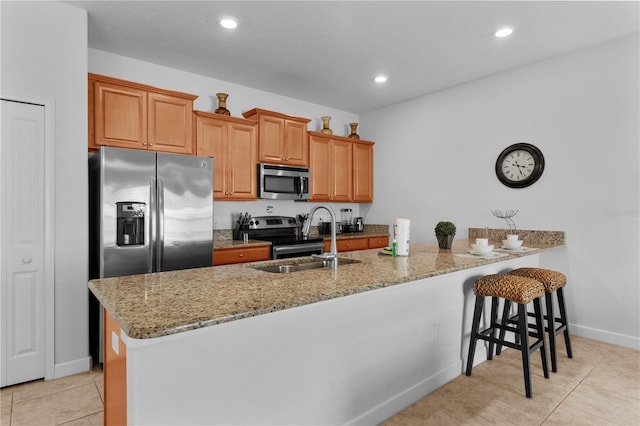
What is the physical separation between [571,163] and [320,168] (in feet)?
9.16

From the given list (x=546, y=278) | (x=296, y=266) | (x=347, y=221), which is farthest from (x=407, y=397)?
(x=347, y=221)

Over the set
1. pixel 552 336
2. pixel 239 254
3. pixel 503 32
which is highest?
pixel 503 32

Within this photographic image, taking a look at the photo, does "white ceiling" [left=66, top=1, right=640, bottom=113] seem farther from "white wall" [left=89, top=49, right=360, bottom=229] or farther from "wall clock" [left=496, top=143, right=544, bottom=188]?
"wall clock" [left=496, top=143, right=544, bottom=188]

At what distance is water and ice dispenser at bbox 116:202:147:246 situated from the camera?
9.34 ft

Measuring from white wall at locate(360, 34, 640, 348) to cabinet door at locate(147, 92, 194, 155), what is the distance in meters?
3.01

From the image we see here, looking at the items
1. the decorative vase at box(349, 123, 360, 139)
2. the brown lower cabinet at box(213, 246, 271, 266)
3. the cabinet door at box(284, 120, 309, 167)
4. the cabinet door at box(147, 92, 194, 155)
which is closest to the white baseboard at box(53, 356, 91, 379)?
the brown lower cabinet at box(213, 246, 271, 266)

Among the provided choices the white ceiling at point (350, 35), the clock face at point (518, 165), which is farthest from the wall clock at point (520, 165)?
the white ceiling at point (350, 35)

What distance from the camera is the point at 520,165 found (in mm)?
3889

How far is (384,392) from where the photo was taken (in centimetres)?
205

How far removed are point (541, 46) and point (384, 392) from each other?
3385 mm

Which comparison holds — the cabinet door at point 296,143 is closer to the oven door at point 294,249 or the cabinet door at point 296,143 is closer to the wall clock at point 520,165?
the oven door at point 294,249

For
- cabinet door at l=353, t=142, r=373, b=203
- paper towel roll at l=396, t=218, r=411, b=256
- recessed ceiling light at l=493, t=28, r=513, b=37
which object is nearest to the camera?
paper towel roll at l=396, t=218, r=411, b=256

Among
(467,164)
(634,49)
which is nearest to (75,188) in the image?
(467,164)

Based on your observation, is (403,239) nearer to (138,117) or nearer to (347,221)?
(138,117)
